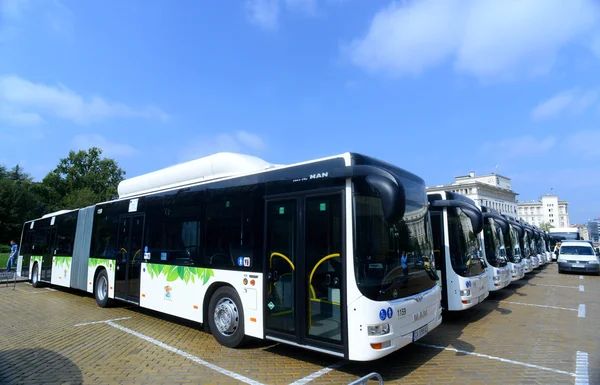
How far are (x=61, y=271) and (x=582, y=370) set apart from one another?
14.8m

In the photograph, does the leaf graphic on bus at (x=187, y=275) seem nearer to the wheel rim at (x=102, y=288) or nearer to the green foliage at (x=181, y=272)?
the green foliage at (x=181, y=272)

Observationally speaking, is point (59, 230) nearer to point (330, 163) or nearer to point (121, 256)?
point (121, 256)

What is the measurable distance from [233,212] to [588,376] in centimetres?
599

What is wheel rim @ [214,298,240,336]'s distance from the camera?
610 cm

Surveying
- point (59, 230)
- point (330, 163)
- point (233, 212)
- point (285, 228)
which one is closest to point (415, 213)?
point (330, 163)

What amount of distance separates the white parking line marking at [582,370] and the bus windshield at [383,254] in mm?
2264

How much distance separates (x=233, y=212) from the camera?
6.41 m

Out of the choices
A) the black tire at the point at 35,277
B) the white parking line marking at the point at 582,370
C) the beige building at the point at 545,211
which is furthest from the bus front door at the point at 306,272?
the beige building at the point at 545,211

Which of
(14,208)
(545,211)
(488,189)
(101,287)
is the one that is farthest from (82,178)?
(545,211)

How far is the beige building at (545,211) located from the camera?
143750mm

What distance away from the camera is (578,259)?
67.8ft

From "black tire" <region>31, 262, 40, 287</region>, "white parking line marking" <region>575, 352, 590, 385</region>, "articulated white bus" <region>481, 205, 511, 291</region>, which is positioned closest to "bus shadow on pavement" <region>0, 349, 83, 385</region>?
"white parking line marking" <region>575, 352, 590, 385</region>

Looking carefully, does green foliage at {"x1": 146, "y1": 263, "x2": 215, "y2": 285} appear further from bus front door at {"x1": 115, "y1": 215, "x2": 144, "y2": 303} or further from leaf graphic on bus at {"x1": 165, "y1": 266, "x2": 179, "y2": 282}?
bus front door at {"x1": 115, "y1": 215, "x2": 144, "y2": 303}

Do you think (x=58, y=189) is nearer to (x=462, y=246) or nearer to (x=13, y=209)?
(x=13, y=209)
